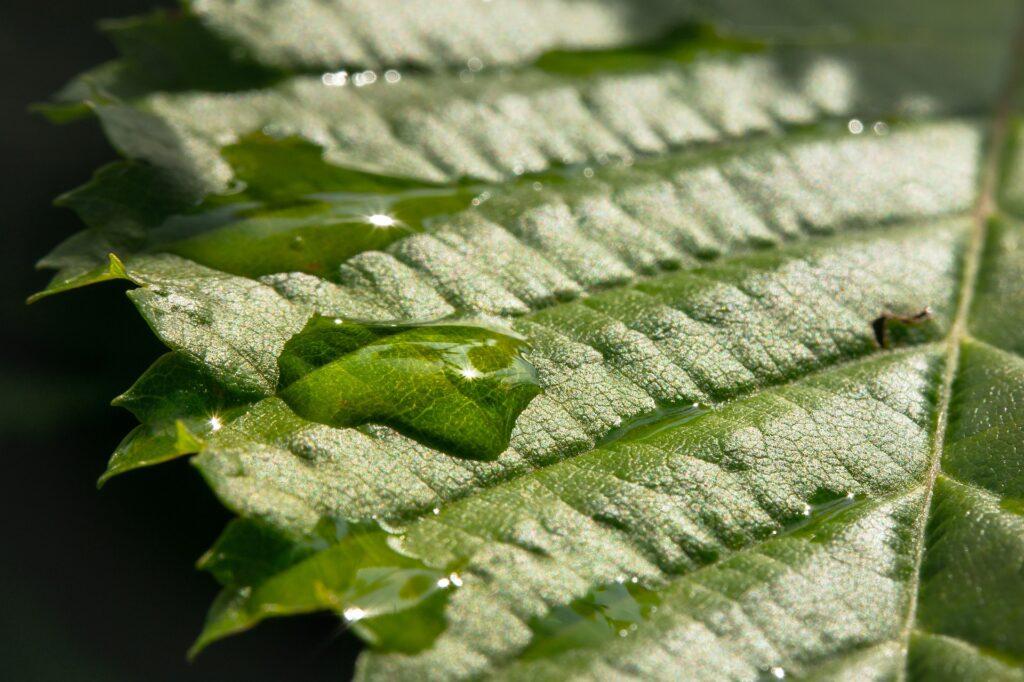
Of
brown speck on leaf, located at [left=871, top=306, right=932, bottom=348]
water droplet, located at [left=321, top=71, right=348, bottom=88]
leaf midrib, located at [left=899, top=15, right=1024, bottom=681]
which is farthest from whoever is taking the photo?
water droplet, located at [left=321, top=71, right=348, bottom=88]

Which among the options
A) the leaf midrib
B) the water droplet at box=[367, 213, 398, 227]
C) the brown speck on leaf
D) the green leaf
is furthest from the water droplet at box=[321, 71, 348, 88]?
the leaf midrib

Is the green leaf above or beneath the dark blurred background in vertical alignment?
above

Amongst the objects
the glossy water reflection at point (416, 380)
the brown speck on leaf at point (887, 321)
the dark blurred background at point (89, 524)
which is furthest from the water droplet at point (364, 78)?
the brown speck on leaf at point (887, 321)

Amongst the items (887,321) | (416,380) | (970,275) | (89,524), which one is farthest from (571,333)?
(89,524)

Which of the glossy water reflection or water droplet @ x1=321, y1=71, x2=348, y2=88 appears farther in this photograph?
water droplet @ x1=321, y1=71, x2=348, y2=88

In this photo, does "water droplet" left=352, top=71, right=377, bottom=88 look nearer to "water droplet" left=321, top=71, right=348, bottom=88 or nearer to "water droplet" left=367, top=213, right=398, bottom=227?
"water droplet" left=321, top=71, right=348, bottom=88

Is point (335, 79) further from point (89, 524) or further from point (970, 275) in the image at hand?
point (970, 275)

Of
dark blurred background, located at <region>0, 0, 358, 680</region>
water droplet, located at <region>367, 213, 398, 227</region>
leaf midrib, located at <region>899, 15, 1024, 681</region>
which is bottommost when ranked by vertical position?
dark blurred background, located at <region>0, 0, 358, 680</region>
